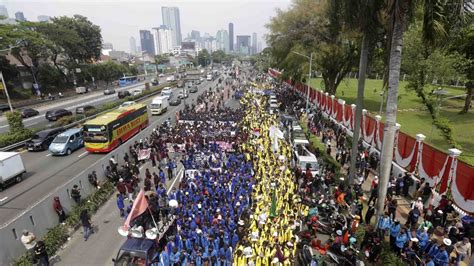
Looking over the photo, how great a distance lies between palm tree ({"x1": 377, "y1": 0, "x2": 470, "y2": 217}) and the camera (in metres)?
9.16

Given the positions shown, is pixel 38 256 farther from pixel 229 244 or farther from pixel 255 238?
pixel 255 238

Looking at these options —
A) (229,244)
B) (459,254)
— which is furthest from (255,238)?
(459,254)

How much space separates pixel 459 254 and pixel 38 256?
1462cm

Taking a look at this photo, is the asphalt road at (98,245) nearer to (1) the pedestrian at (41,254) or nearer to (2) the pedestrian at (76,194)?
(1) the pedestrian at (41,254)

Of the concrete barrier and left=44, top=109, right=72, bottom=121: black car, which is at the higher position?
left=44, top=109, right=72, bottom=121: black car

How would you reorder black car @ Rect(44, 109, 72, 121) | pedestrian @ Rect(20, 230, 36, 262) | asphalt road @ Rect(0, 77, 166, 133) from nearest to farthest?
1. pedestrian @ Rect(20, 230, 36, 262)
2. asphalt road @ Rect(0, 77, 166, 133)
3. black car @ Rect(44, 109, 72, 121)

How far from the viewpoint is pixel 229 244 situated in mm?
10633

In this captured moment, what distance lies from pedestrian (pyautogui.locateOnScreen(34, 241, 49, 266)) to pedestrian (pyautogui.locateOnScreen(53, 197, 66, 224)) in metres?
2.82

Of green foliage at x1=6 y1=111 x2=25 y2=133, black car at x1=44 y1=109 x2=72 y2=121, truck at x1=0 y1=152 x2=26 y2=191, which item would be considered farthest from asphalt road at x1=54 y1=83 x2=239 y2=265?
black car at x1=44 y1=109 x2=72 y2=121

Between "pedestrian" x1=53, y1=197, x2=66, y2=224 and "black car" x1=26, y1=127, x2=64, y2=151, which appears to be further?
"black car" x1=26, y1=127, x2=64, y2=151

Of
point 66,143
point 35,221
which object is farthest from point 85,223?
point 66,143

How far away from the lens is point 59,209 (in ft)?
42.4

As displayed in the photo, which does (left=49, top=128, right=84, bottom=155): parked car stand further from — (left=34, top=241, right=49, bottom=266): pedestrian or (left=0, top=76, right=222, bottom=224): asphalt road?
(left=34, top=241, right=49, bottom=266): pedestrian

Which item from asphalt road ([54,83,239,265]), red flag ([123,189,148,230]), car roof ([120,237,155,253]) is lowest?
asphalt road ([54,83,239,265])
